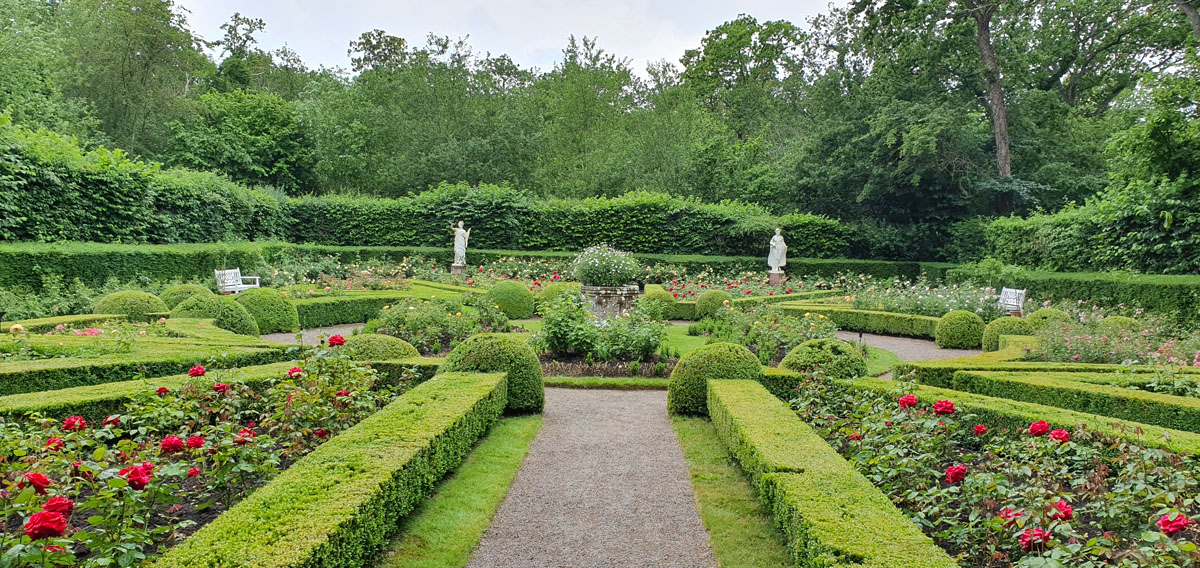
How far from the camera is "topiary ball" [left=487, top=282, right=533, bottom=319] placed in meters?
14.6

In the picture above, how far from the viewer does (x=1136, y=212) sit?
47.1 ft

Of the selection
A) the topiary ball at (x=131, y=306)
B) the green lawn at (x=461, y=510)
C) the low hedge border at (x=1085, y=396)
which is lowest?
the green lawn at (x=461, y=510)

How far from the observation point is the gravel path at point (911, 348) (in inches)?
451

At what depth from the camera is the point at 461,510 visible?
4.60 meters

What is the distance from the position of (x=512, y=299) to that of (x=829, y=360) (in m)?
8.27

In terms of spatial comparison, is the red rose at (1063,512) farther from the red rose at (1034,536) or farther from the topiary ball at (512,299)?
the topiary ball at (512,299)

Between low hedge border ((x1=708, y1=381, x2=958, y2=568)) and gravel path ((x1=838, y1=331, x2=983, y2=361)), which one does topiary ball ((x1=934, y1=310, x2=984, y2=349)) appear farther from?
low hedge border ((x1=708, y1=381, x2=958, y2=568))

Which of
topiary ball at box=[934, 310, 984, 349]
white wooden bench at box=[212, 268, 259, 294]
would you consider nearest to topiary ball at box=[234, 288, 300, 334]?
white wooden bench at box=[212, 268, 259, 294]

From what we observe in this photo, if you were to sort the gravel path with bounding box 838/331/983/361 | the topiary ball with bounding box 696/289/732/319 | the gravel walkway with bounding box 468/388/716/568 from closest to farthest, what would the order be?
the gravel walkway with bounding box 468/388/716/568 → the gravel path with bounding box 838/331/983/361 → the topiary ball with bounding box 696/289/732/319

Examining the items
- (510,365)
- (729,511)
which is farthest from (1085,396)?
(510,365)

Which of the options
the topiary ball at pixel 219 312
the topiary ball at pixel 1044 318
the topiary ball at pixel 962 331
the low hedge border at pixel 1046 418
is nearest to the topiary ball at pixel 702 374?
the low hedge border at pixel 1046 418

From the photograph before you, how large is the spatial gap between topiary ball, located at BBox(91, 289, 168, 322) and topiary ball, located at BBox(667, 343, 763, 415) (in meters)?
8.41

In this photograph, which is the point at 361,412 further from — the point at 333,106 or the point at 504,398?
the point at 333,106

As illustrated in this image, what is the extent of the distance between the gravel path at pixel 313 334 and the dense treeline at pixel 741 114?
22.8ft
